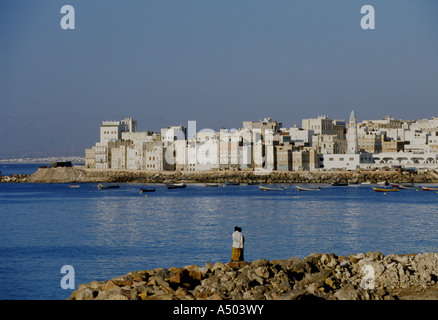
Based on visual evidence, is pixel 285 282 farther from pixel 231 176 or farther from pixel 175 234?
pixel 231 176

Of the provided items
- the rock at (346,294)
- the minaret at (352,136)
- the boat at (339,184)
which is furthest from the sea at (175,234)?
the minaret at (352,136)

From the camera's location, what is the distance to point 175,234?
31953 mm

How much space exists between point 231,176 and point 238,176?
3.90ft

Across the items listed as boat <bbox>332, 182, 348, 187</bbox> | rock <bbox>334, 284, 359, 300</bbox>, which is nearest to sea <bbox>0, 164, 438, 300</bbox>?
rock <bbox>334, 284, 359, 300</bbox>

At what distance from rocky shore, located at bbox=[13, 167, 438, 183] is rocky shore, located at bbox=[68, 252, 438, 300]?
74221 mm

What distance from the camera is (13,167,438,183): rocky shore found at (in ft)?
297

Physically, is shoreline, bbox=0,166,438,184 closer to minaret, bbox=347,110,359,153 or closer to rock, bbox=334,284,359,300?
minaret, bbox=347,110,359,153

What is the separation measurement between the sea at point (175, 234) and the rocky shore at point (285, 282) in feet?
14.9

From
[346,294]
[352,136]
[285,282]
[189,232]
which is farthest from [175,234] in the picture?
[352,136]

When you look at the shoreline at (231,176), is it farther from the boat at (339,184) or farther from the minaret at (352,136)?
the minaret at (352,136)

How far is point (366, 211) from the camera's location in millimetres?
45594

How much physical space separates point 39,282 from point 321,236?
1453cm
